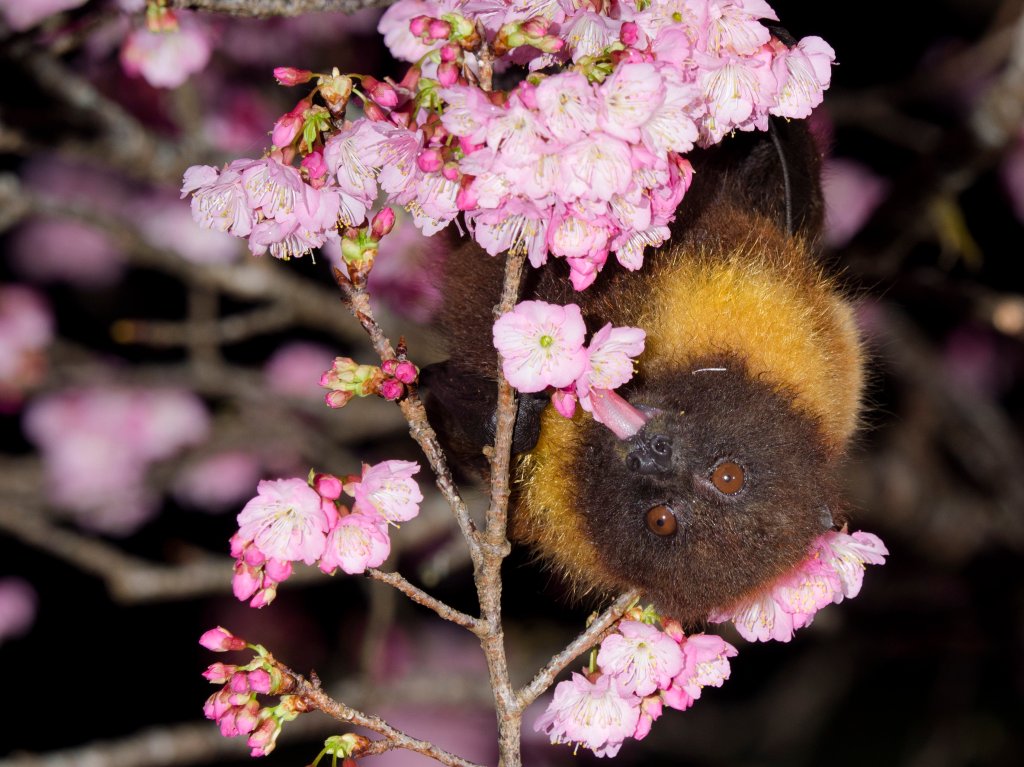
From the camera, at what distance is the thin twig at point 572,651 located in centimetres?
152

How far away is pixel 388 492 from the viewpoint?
5.08 feet

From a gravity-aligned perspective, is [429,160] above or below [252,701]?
above

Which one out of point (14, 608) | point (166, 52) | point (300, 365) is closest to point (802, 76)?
point (166, 52)

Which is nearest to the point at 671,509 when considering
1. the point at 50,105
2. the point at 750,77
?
the point at 750,77

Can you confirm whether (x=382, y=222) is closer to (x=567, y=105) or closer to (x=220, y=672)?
(x=567, y=105)

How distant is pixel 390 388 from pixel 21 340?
3055 millimetres

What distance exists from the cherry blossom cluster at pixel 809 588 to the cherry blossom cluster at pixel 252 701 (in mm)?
711

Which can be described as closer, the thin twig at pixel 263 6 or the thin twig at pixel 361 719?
the thin twig at pixel 361 719

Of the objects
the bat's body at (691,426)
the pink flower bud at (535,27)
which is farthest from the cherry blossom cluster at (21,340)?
the pink flower bud at (535,27)

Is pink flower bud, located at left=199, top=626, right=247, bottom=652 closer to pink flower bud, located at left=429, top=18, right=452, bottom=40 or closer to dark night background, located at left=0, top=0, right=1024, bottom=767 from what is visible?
pink flower bud, located at left=429, top=18, right=452, bottom=40

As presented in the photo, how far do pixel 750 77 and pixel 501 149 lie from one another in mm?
429

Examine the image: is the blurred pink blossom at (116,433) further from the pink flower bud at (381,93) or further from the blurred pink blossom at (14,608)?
the pink flower bud at (381,93)

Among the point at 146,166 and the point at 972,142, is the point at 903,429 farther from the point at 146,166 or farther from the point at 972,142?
the point at 146,166

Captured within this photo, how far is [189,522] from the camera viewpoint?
4961mm
